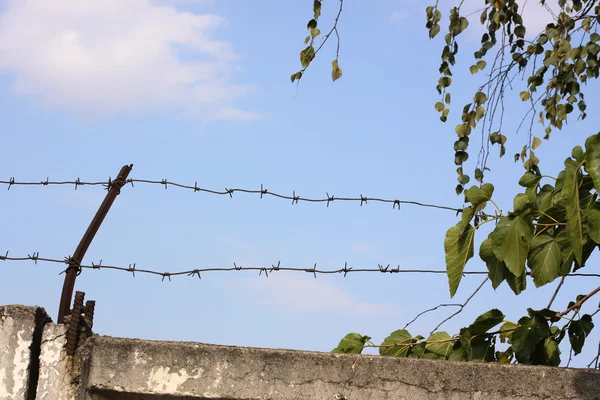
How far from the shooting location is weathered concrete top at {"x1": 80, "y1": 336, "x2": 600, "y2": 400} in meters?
2.37

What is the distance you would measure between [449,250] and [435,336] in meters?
0.40

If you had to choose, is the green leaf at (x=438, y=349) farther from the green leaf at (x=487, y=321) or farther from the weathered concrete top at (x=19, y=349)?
the weathered concrete top at (x=19, y=349)

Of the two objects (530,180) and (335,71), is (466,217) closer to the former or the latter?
(530,180)

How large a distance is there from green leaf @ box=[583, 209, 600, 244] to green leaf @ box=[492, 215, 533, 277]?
0.57ft

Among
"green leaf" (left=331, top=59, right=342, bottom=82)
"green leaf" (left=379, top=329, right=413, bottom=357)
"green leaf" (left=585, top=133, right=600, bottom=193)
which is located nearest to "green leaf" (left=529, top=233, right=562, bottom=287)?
"green leaf" (left=585, top=133, right=600, bottom=193)

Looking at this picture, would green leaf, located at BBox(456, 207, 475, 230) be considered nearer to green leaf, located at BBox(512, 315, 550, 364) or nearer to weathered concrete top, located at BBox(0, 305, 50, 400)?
green leaf, located at BBox(512, 315, 550, 364)

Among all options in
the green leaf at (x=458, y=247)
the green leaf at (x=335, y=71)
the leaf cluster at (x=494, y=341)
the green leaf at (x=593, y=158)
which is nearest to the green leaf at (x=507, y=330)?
the leaf cluster at (x=494, y=341)

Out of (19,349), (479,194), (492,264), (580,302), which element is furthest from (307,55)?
(19,349)

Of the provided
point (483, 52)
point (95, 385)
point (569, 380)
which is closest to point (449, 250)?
point (569, 380)

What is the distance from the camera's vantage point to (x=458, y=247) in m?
2.60

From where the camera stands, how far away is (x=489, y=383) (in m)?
2.38

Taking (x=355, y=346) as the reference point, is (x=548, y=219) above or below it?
above

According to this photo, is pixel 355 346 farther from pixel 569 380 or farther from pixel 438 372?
pixel 569 380

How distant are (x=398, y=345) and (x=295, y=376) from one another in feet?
1.72
